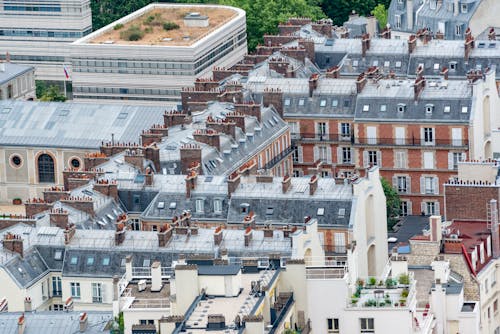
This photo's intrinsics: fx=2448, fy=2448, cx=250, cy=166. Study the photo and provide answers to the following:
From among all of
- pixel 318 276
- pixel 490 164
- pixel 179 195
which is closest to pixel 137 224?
pixel 179 195

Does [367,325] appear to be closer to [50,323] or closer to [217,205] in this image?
[50,323]

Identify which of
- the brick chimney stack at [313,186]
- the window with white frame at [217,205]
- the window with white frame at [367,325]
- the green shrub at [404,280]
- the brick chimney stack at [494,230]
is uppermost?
the green shrub at [404,280]

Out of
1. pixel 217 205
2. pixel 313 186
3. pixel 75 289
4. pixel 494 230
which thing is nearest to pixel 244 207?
pixel 217 205

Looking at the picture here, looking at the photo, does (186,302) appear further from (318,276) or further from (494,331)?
(494,331)

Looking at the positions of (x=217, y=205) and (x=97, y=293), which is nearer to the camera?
(x=97, y=293)

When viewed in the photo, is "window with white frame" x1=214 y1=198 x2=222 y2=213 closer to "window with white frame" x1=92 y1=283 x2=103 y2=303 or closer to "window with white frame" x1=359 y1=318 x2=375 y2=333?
"window with white frame" x1=92 y1=283 x2=103 y2=303

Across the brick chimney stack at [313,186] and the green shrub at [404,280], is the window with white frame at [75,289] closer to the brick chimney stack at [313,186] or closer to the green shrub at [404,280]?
the brick chimney stack at [313,186]

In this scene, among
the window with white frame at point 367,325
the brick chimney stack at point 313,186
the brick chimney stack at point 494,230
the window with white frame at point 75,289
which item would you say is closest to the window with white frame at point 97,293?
the window with white frame at point 75,289
